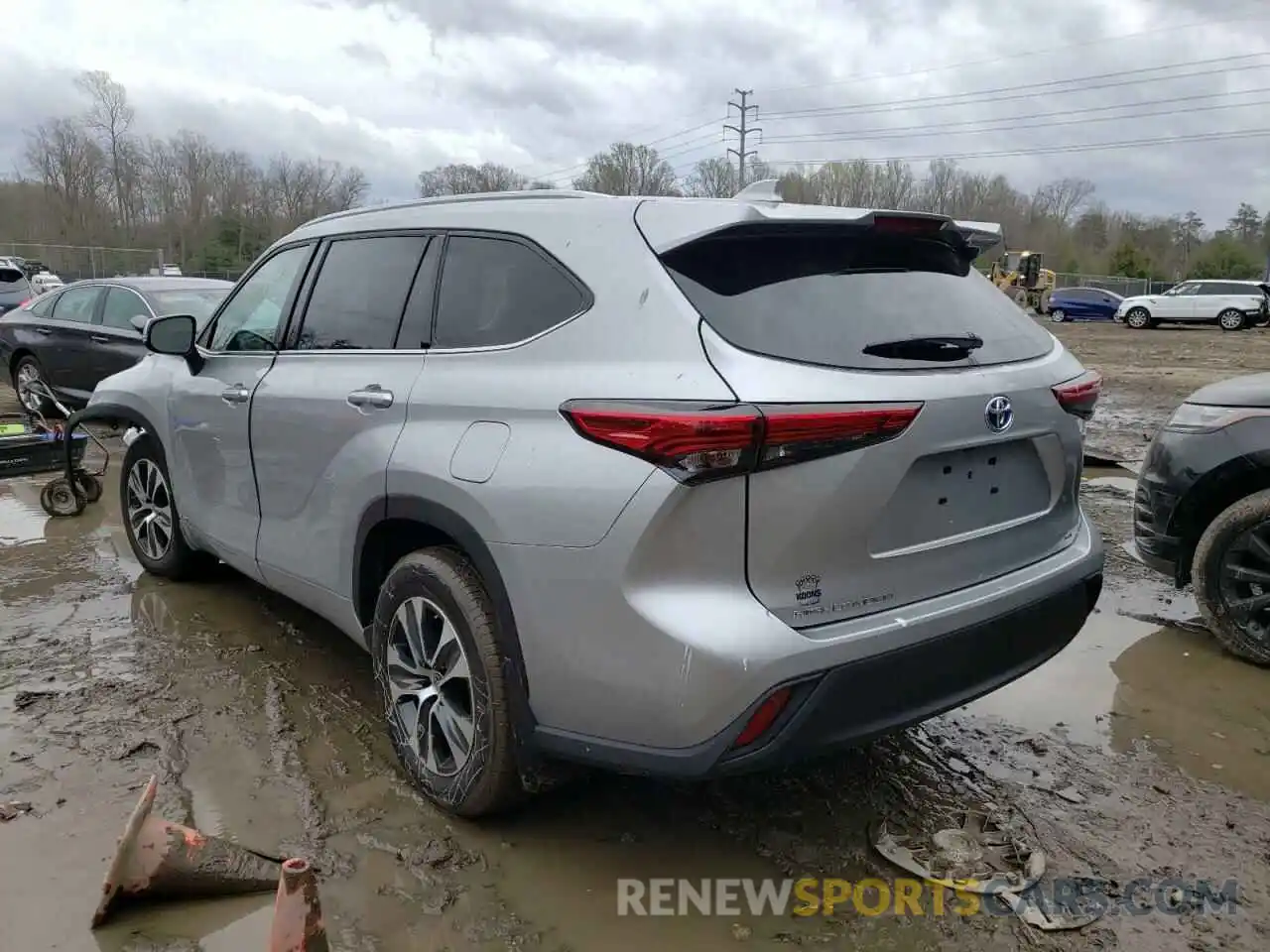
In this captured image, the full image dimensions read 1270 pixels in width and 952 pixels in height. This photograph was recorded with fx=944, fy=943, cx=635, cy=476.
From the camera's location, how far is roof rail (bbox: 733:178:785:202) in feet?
9.31

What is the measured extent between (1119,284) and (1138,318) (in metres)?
24.4

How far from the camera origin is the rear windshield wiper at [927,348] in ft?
7.98

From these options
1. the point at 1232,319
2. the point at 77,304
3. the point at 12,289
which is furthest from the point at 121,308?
the point at 1232,319

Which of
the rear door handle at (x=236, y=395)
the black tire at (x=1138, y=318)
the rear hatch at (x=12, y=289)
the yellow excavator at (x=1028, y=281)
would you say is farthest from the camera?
the yellow excavator at (x=1028, y=281)

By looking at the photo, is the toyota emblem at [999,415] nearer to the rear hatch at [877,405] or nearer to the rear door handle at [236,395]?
the rear hatch at [877,405]

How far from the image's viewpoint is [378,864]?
8.91 feet

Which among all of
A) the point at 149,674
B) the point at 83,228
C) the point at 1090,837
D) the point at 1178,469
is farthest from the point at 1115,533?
the point at 83,228

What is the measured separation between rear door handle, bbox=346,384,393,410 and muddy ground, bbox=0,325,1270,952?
4.10ft

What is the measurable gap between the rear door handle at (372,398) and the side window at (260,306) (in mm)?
894

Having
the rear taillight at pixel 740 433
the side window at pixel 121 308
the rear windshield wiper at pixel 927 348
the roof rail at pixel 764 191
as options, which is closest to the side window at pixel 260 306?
the roof rail at pixel 764 191

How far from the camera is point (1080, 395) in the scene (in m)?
2.88

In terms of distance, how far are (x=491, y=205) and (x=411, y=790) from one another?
192 cm

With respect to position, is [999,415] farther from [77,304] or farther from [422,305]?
[77,304]

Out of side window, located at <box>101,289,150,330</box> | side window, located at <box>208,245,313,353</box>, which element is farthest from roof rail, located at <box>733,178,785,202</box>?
side window, located at <box>101,289,150,330</box>
